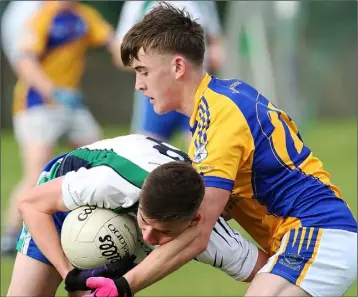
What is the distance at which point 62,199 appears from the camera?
4332 millimetres

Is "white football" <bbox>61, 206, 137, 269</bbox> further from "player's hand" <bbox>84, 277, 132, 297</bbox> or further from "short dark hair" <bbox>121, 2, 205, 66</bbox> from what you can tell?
"short dark hair" <bbox>121, 2, 205, 66</bbox>

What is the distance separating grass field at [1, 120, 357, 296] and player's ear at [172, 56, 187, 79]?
2.44 metres

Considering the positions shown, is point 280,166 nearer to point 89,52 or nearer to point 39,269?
point 39,269

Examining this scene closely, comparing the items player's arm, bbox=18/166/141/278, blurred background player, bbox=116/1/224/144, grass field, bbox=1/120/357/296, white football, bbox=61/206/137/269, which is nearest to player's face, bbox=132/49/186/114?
player's arm, bbox=18/166/141/278

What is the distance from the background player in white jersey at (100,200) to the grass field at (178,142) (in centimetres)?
178

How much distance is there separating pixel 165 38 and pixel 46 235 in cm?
109

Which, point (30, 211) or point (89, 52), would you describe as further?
point (89, 52)

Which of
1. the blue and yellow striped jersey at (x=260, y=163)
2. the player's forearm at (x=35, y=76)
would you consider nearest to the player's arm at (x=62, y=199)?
the blue and yellow striped jersey at (x=260, y=163)

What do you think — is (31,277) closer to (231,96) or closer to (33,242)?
(33,242)

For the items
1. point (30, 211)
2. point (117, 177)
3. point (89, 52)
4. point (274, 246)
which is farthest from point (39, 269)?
→ point (89, 52)

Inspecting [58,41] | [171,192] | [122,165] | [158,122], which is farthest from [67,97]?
[171,192]

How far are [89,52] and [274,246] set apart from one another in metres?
15.2

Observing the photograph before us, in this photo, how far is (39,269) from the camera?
477cm

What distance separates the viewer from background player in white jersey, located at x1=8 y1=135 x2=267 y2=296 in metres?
4.21
